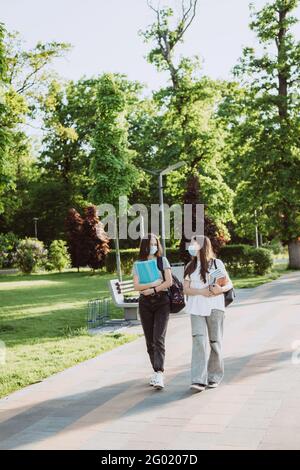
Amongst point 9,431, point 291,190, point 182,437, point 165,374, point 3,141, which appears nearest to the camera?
point 182,437

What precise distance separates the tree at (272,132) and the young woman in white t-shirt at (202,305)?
85.3ft

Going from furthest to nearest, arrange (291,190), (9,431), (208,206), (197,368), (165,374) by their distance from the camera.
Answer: (208,206) < (291,190) < (165,374) < (197,368) < (9,431)

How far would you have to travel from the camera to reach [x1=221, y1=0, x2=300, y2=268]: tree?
108 feet

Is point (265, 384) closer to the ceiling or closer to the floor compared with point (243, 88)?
closer to the floor

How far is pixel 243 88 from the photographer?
35.0 meters

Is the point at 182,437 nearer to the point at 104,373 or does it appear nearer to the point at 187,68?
the point at 104,373

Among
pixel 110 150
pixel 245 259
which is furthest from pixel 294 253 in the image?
pixel 110 150

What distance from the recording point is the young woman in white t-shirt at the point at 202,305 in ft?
23.5

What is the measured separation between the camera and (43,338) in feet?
39.7

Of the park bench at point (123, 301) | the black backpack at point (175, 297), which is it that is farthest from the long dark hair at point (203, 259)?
the park bench at point (123, 301)

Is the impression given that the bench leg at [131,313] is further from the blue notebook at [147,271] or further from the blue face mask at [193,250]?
the blue face mask at [193,250]

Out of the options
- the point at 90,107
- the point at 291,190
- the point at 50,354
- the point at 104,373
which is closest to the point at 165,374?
the point at 104,373

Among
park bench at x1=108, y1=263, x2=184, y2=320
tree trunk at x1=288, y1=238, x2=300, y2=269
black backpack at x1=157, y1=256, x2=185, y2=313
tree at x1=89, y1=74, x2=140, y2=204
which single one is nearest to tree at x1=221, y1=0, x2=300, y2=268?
tree trunk at x1=288, y1=238, x2=300, y2=269

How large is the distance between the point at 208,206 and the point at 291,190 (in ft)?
15.8
